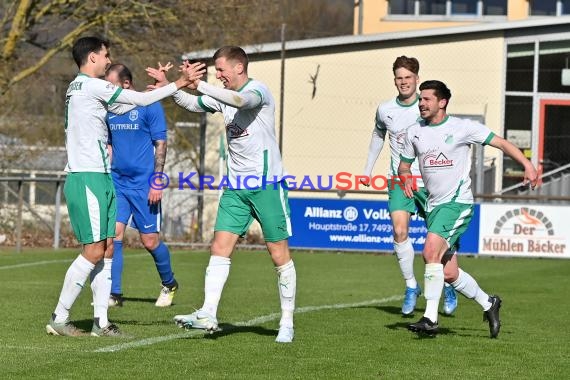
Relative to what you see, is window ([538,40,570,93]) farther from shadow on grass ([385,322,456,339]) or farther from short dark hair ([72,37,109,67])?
short dark hair ([72,37,109,67])

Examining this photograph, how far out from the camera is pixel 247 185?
30.2 ft

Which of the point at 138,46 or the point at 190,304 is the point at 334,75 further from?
the point at 190,304

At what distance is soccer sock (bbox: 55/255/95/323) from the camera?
9.27 metres

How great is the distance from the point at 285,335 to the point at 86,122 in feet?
6.87

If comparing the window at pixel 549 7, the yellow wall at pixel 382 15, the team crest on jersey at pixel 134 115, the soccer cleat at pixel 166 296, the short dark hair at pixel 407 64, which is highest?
the window at pixel 549 7

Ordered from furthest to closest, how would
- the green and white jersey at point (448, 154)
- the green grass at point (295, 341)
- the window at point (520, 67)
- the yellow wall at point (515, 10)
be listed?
the yellow wall at point (515, 10) < the window at point (520, 67) < the green and white jersey at point (448, 154) < the green grass at point (295, 341)

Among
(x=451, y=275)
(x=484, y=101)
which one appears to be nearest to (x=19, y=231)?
(x=484, y=101)

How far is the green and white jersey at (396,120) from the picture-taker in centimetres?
1183

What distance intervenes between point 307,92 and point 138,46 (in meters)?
4.37

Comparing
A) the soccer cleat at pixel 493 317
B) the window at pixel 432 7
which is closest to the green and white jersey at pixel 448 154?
the soccer cleat at pixel 493 317

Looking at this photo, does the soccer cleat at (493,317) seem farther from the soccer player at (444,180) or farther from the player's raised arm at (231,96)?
the player's raised arm at (231,96)

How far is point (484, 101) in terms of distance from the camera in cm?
2753

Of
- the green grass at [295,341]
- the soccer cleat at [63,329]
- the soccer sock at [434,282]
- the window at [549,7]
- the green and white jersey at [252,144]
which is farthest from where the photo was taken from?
the window at [549,7]

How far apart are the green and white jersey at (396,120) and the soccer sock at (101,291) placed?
134 inches
